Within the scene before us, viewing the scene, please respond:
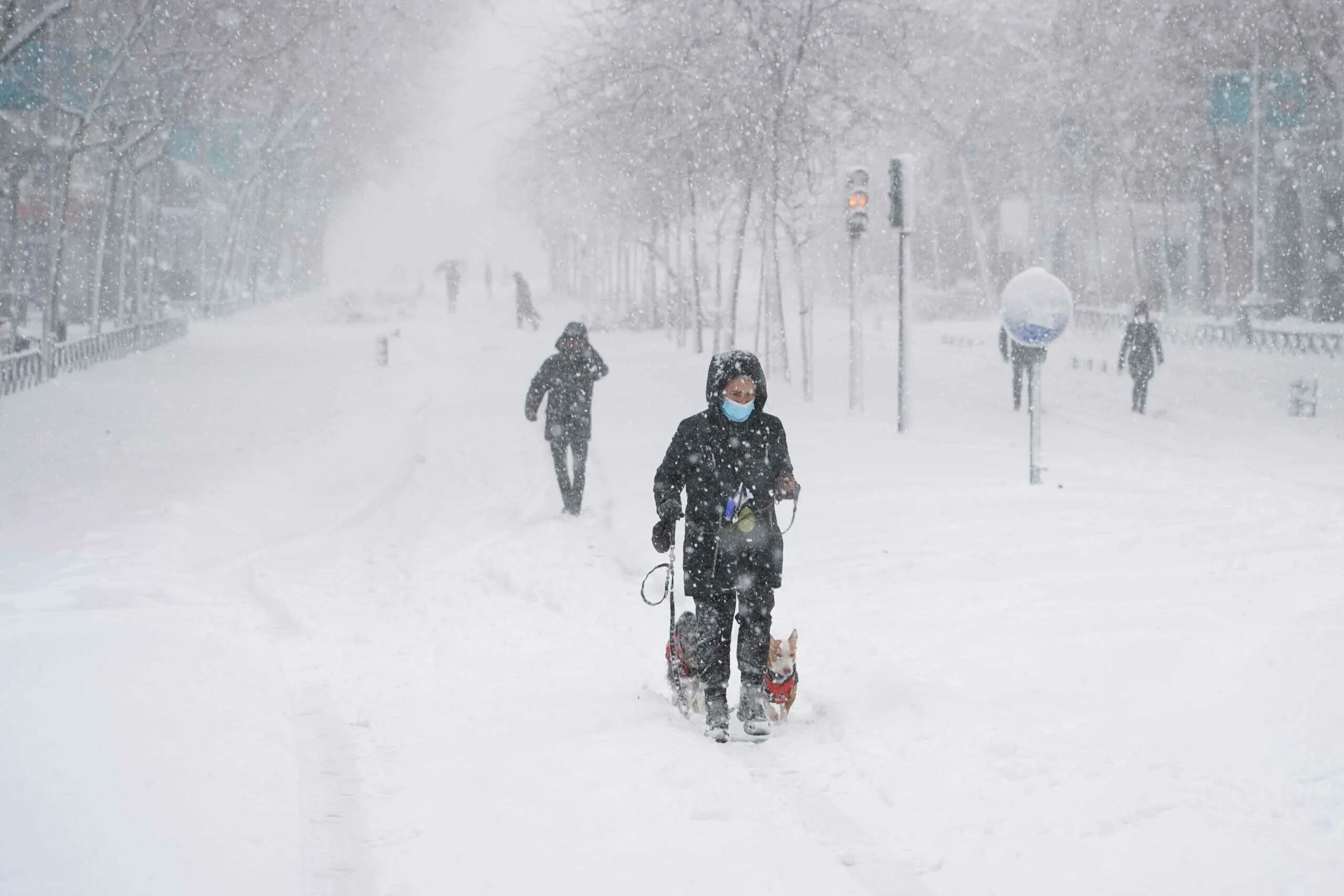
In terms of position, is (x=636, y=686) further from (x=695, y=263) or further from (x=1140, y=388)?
(x=695, y=263)

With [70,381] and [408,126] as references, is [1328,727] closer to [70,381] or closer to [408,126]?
[70,381]

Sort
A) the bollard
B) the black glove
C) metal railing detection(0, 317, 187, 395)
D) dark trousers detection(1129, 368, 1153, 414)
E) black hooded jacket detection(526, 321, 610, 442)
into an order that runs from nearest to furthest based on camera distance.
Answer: the black glove, black hooded jacket detection(526, 321, 610, 442), dark trousers detection(1129, 368, 1153, 414), the bollard, metal railing detection(0, 317, 187, 395)

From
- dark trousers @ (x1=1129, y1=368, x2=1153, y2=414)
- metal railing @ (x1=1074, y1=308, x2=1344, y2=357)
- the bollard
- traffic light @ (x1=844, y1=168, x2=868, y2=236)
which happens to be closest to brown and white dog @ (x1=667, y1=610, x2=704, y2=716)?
traffic light @ (x1=844, y1=168, x2=868, y2=236)

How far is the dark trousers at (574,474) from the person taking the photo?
1190cm

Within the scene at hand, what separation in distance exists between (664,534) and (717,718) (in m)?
0.83

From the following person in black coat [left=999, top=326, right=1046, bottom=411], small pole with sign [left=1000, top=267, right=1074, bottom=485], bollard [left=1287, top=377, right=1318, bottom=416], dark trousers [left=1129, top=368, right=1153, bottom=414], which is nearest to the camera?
small pole with sign [left=1000, top=267, right=1074, bottom=485]

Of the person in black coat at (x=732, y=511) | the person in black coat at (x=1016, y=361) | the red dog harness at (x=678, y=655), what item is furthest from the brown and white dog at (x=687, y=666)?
the person in black coat at (x=1016, y=361)

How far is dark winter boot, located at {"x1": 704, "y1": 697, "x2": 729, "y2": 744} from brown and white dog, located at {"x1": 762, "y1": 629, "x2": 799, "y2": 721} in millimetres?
190

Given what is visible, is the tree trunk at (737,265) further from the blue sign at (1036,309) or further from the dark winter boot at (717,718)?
the dark winter boot at (717,718)

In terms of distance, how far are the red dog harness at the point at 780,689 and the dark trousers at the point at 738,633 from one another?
0.07 meters

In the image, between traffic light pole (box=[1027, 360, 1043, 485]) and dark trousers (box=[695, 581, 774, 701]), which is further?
traffic light pole (box=[1027, 360, 1043, 485])

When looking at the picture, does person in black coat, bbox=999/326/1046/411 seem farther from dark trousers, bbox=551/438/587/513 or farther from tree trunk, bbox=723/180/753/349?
dark trousers, bbox=551/438/587/513

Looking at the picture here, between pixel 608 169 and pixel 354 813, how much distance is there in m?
29.3

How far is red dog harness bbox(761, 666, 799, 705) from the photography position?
19.7ft
